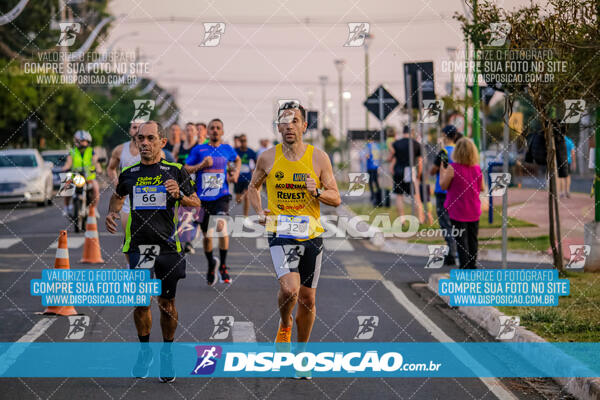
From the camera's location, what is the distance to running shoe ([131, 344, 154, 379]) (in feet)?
25.1

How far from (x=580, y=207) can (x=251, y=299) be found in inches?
642

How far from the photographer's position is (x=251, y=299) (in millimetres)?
11898

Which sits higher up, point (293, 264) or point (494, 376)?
point (293, 264)

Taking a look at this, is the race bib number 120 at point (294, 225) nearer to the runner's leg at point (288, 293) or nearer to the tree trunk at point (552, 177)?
the runner's leg at point (288, 293)

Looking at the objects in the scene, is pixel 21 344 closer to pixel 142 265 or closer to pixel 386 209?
pixel 142 265

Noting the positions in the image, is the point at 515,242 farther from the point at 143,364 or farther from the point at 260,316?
the point at 143,364

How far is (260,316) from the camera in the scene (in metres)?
10.6

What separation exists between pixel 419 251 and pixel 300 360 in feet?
34.1

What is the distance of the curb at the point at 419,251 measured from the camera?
15742 mm

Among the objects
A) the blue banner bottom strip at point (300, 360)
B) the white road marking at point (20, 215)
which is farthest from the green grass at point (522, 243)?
the white road marking at point (20, 215)

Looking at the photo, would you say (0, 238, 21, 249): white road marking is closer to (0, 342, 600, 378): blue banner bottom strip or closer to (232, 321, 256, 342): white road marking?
(232, 321, 256, 342): white road marking

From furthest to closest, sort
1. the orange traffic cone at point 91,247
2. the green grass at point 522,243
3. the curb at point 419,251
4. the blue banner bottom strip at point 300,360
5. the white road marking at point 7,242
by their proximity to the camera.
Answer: the white road marking at point 7,242 < the green grass at point 522,243 < the curb at point 419,251 < the orange traffic cone at point 91,247 < the blue banner bottom strip at point 300,360

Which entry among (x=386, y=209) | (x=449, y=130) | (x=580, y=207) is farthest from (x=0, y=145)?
(x=449, y=130)

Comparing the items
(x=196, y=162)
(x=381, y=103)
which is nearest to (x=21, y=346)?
(x=196, y=162)
